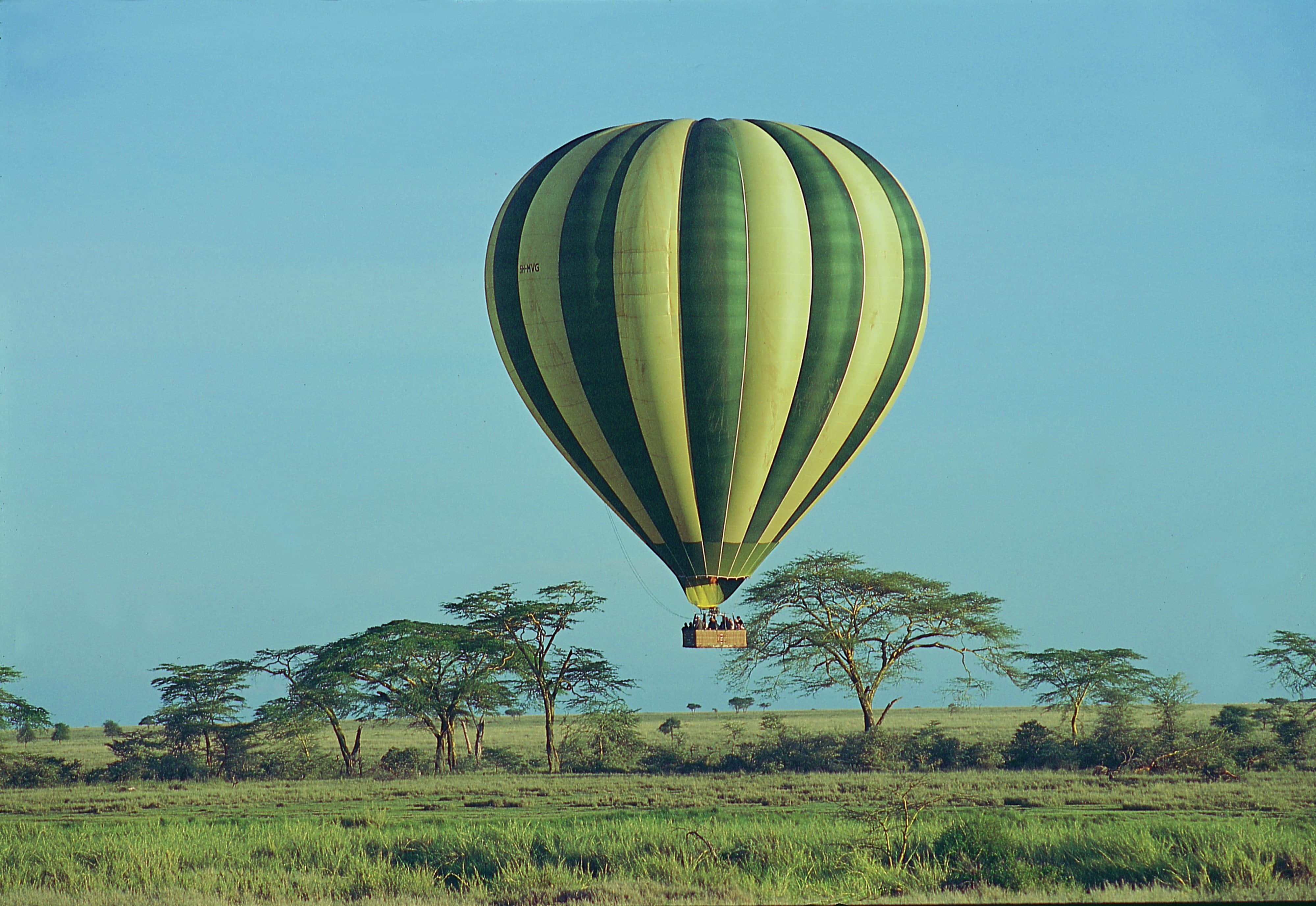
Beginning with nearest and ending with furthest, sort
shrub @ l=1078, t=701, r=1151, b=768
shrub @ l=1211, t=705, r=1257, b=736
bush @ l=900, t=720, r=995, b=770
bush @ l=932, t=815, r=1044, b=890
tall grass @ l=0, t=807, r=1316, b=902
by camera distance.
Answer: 1. tall grass @ l=0, t=807, r=1316, b=902
2. bush @ l=932, t=815, r=1044, b=890
3. shrub @ l=1078, t=701, r=1151, b=768
4. bush @ l=900, t=720, r=995, b=770
5. shrub @ l=1211, t=705, r=1257, b=736

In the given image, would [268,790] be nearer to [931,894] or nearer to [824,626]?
[824,626]

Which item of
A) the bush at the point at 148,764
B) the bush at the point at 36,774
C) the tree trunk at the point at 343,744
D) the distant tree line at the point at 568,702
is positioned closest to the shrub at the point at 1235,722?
the distant tree line at the point at 568,702

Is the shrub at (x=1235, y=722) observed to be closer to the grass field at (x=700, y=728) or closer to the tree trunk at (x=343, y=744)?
the grass field at (x=700, y=728)

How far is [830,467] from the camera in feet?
99.9

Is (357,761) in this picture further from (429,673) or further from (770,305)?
(770,305)

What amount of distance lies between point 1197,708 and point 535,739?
4490 cm

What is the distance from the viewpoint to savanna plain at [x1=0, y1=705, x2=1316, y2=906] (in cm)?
1964

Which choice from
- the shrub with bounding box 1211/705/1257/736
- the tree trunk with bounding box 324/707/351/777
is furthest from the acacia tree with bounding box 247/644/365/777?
the shrub with bounding box 1211/705/1257/736

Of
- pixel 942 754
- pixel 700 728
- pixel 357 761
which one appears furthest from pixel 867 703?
pixel 700 728

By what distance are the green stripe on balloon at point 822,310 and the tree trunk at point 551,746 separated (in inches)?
759

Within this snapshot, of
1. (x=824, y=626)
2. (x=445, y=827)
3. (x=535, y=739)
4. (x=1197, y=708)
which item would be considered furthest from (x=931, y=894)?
(x=1197, y=708)

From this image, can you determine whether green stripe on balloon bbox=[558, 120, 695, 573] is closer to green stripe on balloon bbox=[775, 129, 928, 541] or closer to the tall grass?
green stripe on balloon bbox=[775, 129, 928, 541]

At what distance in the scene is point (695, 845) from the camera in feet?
74.6

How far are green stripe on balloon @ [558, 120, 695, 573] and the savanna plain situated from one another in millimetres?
7055
